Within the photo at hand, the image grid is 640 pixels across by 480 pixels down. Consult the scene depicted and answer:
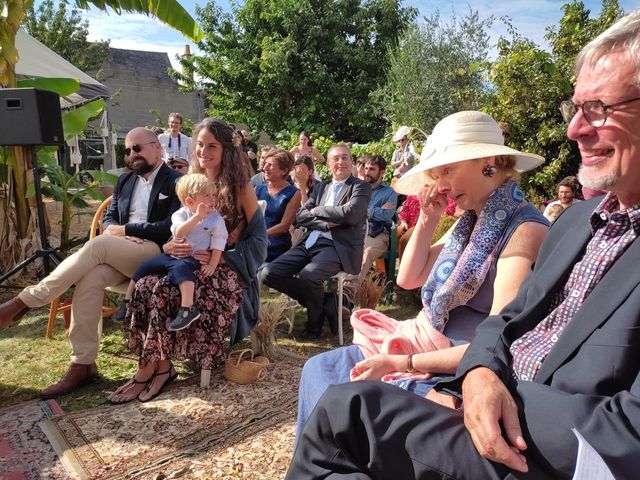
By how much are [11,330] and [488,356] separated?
4.80 m

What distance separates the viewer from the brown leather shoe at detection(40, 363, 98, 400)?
3408 mm

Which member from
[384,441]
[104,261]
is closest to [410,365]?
[384,441]

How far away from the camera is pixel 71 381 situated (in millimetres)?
3471

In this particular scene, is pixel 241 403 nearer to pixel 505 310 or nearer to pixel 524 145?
pixel 505 310

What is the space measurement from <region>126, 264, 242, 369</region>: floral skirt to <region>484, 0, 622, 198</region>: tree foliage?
5.95m

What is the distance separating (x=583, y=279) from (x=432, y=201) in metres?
0.90

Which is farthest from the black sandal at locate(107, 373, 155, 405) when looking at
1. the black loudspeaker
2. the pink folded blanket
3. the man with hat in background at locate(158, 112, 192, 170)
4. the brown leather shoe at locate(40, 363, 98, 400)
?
the man with hat in background at locate(158, 112, 192, 170)

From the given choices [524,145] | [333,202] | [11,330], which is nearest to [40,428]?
[11,330]

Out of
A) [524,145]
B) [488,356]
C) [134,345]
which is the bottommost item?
[134,345]

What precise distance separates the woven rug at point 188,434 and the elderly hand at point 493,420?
152 centimetres

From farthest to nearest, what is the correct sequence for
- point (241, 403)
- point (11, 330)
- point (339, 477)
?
point (11, 330) < point (241, 403) < point (339, 477)

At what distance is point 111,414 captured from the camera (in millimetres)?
3160

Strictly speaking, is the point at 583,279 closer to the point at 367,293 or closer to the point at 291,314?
the point at 291,314

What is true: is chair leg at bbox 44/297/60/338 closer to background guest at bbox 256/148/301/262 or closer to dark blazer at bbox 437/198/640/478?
background guest at bbox 256/148/301/262
